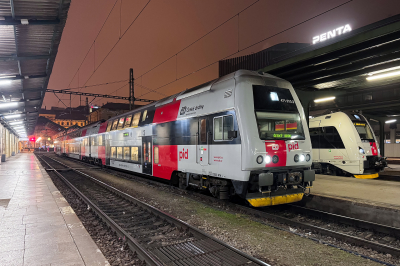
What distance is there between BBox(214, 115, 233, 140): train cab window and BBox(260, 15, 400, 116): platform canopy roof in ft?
19.8

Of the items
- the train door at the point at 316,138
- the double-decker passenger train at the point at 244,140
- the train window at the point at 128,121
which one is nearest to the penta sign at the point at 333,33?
the train door at the point at 316,138

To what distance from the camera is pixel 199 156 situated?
853cm

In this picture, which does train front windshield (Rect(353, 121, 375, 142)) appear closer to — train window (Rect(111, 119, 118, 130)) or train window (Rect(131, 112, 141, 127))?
train window (Rect(131, 112, 141, 127))

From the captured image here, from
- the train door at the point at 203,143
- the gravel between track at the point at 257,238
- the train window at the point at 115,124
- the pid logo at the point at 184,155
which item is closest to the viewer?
the gravel between track at the point at 257,238

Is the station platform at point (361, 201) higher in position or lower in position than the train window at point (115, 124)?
lower

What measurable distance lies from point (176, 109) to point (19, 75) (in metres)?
7.56

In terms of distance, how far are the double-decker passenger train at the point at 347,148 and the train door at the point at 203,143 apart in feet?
25.7

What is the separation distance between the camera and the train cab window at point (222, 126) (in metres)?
7.38

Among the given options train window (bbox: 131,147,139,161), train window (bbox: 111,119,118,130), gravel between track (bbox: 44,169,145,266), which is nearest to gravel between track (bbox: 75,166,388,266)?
gravel between track (bbox: 44,169,145,266)

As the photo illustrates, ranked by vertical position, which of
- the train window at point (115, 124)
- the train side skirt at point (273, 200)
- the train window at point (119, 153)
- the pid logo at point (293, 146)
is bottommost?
the train side skirt at point (273, 200)

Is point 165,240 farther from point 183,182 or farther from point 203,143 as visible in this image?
point 183,182

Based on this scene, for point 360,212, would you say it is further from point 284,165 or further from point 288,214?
point 284,165

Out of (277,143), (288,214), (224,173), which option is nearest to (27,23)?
(224,173)

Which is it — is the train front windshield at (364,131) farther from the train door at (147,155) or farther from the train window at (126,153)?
the train window at (126,153)
